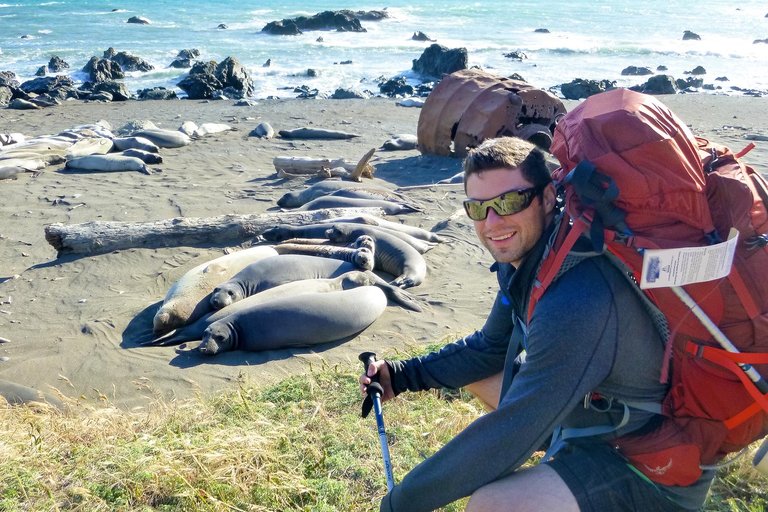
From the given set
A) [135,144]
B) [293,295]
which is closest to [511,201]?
[293,295]

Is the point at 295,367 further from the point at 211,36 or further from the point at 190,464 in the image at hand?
the point at 211,36

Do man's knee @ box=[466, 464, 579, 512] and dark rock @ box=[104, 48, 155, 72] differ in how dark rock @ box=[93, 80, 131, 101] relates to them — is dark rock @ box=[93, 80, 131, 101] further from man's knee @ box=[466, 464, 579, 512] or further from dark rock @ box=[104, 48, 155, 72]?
man's knee @ box=[466, 464, 579, 512]

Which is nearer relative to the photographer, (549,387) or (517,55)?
(549,387)

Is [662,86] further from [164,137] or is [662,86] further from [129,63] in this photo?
[129,63]

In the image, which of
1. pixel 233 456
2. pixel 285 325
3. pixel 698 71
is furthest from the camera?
pixel 698 71

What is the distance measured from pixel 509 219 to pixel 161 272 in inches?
201

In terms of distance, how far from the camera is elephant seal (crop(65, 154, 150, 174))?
10.6 m

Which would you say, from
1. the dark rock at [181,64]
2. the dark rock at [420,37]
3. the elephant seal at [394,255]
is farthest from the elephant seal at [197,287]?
the dark rock at [420,37]

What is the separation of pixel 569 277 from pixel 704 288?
0.35 metres

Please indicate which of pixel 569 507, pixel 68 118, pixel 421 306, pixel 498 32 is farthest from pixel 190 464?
pixel 498 32

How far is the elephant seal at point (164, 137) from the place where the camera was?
40.6 ft

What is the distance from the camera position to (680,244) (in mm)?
2004

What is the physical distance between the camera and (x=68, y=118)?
15.5m

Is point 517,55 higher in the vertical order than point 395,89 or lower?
higher
